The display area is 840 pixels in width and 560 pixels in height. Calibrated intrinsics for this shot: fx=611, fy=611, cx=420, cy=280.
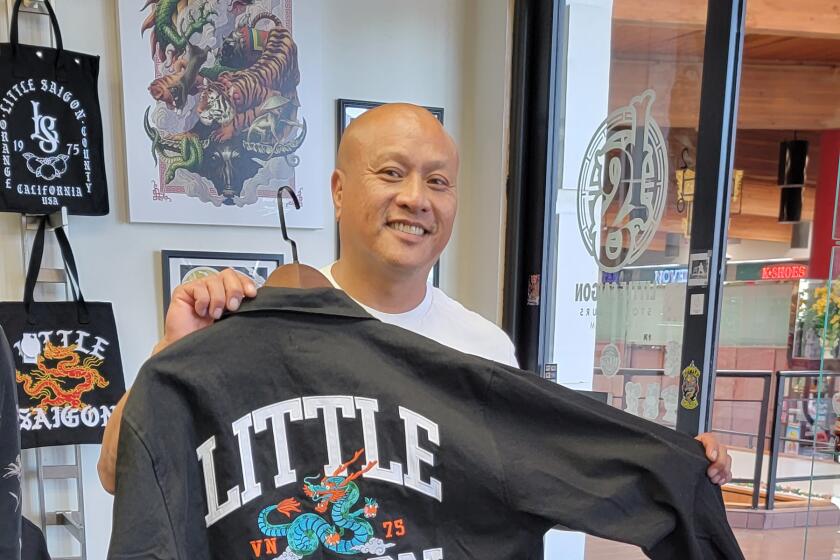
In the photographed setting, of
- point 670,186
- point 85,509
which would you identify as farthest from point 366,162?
point 85,509

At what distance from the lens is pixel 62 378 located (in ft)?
5.90

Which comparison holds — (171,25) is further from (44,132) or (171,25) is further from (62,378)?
(62,378)

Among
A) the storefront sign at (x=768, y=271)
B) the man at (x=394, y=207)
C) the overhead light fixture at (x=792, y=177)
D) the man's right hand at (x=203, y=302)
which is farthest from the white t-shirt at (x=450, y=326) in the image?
the storefront sign at (x=768, y=271)

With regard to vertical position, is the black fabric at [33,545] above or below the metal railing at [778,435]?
above

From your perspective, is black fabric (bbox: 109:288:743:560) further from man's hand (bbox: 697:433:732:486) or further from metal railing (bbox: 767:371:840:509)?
metal railing (bbox: 767:371:840:509)

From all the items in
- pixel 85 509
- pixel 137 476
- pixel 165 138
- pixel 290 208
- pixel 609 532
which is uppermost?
pixel 165 138

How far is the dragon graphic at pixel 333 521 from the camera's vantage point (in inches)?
34.3

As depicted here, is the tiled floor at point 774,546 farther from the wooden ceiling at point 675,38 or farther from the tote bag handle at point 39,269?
the tote bag handle at point 39,269

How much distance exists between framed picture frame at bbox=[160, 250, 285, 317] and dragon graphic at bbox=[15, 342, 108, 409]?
272mm

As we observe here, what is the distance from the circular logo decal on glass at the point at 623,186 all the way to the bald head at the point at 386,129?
37.6 inches

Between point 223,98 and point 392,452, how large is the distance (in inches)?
56.8

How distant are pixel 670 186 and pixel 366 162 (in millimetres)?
1052

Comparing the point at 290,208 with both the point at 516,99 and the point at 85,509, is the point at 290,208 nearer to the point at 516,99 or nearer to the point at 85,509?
the point at 516,99

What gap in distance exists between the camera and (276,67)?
1978 mm
